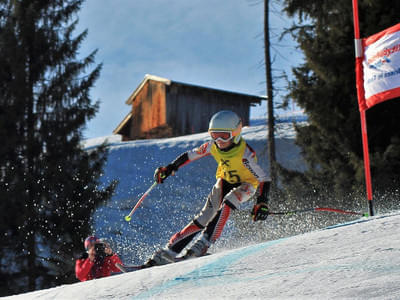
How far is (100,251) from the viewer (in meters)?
7.48

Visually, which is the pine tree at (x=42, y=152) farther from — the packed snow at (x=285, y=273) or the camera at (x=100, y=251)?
the packed snow at (x=285, y=273)

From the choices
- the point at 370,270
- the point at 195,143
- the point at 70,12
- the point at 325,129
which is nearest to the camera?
the point at 370,270

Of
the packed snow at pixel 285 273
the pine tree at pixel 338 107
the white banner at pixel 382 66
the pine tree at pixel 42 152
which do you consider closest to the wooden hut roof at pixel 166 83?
the pine tree at pixel 42 152

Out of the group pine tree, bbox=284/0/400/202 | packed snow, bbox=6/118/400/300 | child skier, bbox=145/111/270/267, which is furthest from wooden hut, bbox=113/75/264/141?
packed snow, bbox=6/118/400/300

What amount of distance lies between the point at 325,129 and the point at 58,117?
6.96m

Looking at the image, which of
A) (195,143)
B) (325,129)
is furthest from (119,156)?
(325,129)

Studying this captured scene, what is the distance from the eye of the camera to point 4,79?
44.4 ft

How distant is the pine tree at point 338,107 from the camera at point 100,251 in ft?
20.8

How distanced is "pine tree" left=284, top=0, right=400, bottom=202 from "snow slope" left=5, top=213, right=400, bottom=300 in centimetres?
716

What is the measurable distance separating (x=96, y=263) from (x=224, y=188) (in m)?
2.25

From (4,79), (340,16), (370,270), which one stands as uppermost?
(340,16)

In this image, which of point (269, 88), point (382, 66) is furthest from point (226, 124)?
point (269, 88)

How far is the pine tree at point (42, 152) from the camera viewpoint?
500 inches

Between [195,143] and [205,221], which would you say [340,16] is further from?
[195,143]
